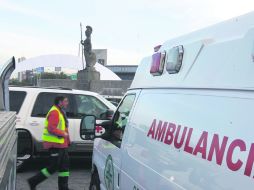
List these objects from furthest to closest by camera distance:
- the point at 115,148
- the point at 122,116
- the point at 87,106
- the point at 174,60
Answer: the point at 87,106 < the point at 122,116 < the point at 115,148 < the point at 174,60

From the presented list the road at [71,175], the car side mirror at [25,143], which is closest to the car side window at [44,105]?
the car side mirror at [25,143]

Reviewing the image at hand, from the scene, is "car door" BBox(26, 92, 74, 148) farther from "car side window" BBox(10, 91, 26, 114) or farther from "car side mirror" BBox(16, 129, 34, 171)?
"car side window" BBox(10, 91, 26, 114)

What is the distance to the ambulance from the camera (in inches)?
86.7

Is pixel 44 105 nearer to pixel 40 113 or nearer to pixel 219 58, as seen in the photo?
pixel 40 113

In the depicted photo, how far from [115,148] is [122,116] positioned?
1.17 ft

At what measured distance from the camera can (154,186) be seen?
303cm

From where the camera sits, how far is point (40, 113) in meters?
9.70

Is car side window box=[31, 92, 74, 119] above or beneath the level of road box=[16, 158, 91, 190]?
above

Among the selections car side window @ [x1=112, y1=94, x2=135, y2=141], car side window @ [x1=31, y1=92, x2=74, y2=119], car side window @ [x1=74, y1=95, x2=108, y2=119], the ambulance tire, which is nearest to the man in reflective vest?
the ambulance tire

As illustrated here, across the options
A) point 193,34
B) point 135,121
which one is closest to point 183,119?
point 193,34

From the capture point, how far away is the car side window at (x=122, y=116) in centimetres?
434

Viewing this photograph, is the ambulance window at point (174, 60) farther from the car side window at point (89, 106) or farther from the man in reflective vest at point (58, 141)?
the car side window at point (89, 106)

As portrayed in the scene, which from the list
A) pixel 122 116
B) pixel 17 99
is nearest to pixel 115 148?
pixel 122 116

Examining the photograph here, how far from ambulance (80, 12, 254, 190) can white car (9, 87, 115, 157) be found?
557 centimetres
